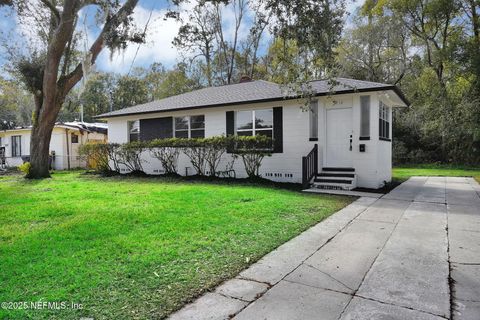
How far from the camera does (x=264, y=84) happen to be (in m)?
13.7

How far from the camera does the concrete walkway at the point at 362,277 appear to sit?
2.46 meters

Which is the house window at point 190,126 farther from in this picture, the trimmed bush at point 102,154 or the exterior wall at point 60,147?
the exterior wall at point 60,147

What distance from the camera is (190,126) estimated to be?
13.0 metres

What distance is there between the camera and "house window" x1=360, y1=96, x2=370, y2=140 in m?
9.55

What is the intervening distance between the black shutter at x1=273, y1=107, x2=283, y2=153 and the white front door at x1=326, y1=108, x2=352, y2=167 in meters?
1.56

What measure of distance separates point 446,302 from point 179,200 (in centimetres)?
509

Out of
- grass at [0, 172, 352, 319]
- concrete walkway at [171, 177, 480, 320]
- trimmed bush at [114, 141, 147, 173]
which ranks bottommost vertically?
concrete walkway at [171, 177, 480, 320]

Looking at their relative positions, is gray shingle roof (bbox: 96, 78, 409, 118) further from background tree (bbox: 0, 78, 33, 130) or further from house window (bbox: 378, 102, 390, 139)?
background tree (bbox: 0, 78, 33, 130)

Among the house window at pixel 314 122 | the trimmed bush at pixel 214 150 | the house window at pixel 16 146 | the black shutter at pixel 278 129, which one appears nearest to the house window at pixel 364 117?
the house window at pixel 314 122

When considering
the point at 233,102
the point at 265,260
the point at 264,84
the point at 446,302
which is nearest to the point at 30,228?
the point at 265,260

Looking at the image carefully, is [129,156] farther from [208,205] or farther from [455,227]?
[455,227]

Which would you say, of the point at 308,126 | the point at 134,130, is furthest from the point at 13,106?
the point at 308,126

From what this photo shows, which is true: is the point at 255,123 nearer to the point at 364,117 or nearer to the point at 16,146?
the point at 364,117

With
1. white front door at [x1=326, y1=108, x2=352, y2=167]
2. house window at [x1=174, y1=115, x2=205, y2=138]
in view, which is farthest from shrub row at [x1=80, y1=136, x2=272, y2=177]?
white front door at [x1=326, y1=108, x2=352, y2=167]
